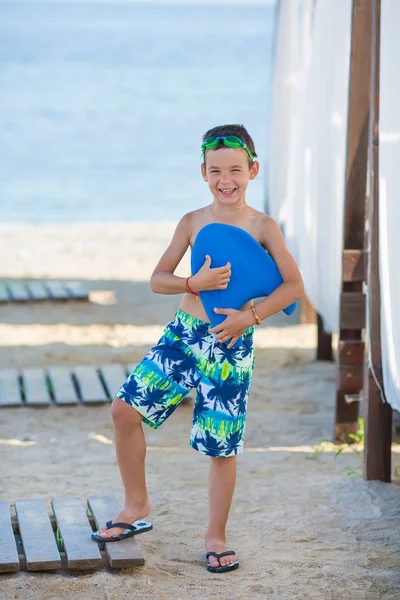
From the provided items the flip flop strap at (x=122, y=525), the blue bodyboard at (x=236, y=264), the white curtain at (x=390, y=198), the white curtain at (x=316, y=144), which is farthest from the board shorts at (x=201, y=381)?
the white curtain at (x=316, y=144)

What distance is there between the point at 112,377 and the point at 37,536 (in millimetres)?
2635

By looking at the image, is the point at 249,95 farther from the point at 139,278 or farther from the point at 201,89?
the point at 139,278

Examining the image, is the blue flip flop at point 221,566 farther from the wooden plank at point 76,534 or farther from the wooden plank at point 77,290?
the wooden plank at point 77,290

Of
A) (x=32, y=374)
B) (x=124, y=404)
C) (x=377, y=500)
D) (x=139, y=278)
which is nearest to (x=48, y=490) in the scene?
(x=124, y=404)

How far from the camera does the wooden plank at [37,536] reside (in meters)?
3.39

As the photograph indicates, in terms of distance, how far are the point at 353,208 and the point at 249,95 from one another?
107 ft

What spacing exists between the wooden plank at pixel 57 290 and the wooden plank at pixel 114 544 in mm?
4510

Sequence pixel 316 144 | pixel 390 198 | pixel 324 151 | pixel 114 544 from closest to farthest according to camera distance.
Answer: pixel 114 544, pixel 390 198, pixel 324 151, pixel 316 144

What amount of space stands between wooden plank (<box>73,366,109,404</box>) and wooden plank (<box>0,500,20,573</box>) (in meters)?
1.98

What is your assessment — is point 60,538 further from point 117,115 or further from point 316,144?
point 117,115

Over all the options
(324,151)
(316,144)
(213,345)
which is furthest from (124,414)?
(316,144)

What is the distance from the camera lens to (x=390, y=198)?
4051 millimetres

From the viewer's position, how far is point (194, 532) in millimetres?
3916

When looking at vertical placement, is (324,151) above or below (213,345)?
above
